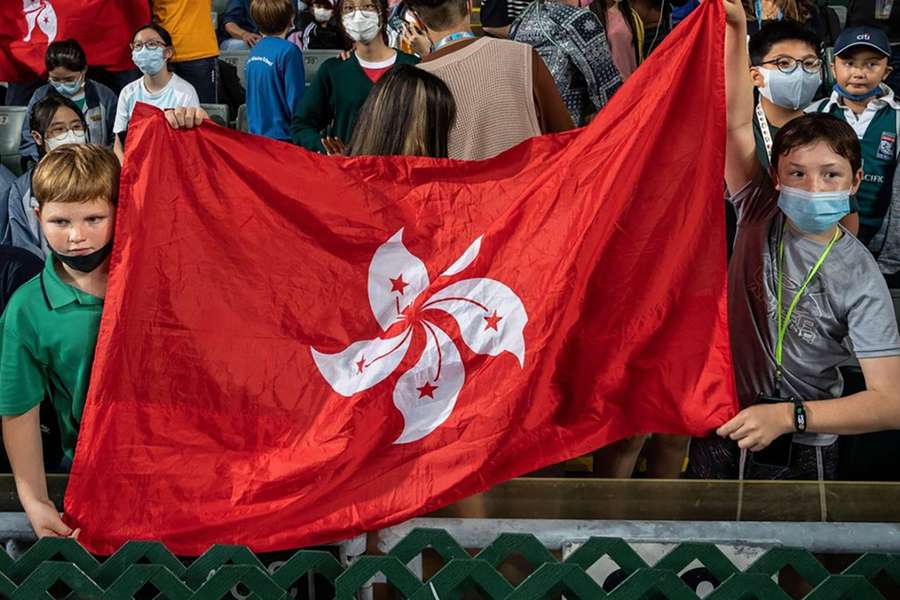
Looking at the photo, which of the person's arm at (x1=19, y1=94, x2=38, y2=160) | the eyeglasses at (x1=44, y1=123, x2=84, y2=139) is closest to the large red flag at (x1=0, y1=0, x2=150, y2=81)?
the person's arm at (x1=19, y1=94, x2=38, y2=160)

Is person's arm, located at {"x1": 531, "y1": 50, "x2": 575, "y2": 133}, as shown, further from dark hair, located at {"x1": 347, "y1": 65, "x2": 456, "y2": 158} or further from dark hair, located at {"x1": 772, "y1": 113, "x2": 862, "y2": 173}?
dark hair, located at {"x1": 772, "y1": 113, "x2": 862, "y2": 173}

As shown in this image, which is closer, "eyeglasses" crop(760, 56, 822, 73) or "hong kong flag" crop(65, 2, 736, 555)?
"hong kong flag" crop(65, 2, 736, 555)

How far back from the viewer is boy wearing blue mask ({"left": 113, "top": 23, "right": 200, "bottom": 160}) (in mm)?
7484

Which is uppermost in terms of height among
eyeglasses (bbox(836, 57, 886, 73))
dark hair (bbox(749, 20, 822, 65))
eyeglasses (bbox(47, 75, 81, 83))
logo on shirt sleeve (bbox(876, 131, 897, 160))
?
dark hair (bbox(749, 20, 822, 65))

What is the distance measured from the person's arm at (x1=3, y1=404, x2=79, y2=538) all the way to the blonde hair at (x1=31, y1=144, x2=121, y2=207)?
624mm

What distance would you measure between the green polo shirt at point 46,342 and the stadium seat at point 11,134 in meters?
4.36

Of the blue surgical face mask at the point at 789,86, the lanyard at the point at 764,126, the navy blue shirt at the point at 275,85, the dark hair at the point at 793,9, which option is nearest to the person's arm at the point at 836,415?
the lanyard at the point at 764,126

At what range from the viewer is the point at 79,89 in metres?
7.62

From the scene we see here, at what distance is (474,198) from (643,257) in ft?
1.81

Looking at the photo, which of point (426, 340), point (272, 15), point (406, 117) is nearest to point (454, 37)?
point (406, 117)

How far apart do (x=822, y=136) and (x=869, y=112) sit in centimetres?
228

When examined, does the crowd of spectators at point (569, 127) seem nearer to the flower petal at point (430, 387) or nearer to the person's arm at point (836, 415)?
the person's arm at point (836, 415)

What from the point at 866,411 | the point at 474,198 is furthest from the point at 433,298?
the point at 866,411

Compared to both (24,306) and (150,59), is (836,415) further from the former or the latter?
(150,59)
